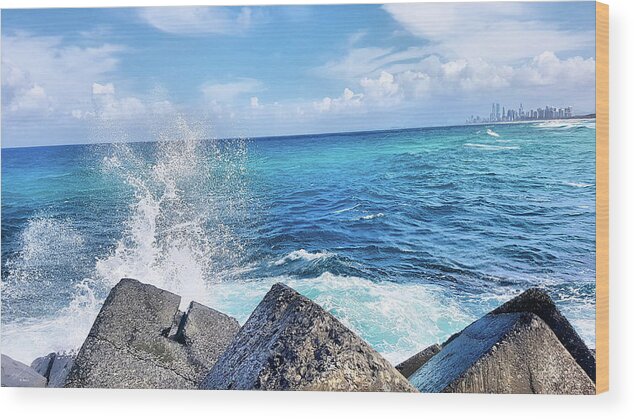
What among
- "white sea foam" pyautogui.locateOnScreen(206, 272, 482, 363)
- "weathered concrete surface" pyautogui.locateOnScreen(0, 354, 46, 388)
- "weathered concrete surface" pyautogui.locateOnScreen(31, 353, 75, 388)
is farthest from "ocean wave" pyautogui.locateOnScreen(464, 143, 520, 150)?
"weathered concrete surface" pyautogui.locateOnScreen(0, 354, 46, 388)

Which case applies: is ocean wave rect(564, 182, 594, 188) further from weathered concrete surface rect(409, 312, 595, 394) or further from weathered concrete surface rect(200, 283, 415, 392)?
weathered concrete surface rect(200, 283, 415, 392)

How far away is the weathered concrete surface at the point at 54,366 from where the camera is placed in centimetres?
493

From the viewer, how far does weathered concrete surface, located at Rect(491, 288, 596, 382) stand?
4.42 m

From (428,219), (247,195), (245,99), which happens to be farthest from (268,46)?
(428,219)

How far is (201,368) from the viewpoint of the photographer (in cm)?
480

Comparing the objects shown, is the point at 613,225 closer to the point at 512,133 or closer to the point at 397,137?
the point at 512,133

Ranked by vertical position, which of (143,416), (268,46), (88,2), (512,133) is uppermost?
(88,2)

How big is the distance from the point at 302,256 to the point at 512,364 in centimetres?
148

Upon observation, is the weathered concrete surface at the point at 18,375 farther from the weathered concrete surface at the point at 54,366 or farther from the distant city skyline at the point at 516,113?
the distant city skyline at the point at 516,113

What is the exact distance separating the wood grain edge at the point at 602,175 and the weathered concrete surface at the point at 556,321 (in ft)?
0.60

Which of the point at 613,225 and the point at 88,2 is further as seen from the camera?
the point at 88,2

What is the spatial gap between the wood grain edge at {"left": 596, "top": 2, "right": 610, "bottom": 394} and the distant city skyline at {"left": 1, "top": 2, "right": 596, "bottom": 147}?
12.8 inches

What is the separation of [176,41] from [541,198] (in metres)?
2.46

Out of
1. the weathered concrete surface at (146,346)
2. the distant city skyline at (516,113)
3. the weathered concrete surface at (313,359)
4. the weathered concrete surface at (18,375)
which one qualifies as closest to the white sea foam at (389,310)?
the weathered concrete surface at (146,346)
